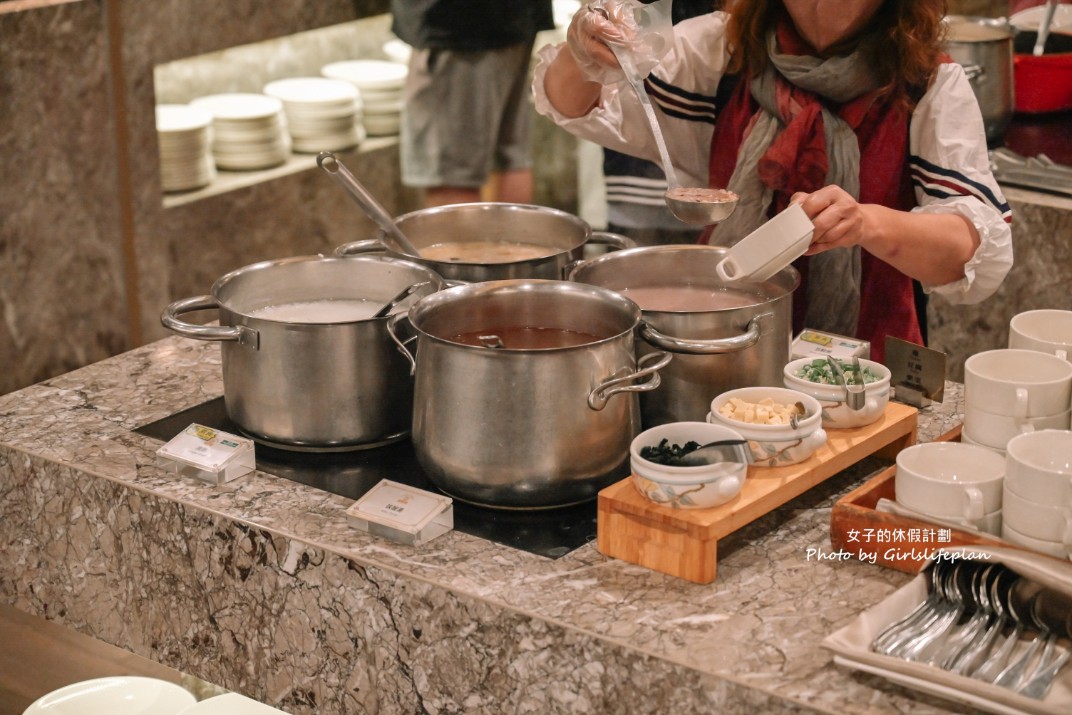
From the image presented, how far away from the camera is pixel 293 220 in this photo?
4.07 meters

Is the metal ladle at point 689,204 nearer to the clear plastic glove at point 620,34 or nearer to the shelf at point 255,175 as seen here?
the clear plastic glove at point 620,34

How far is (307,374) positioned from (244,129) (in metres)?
2.50

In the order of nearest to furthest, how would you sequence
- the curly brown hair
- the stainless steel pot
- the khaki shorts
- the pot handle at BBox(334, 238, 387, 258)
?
the pot handle at BBox(334, 238, 387, 258) → the curly brown hair → the stainless steel pot → the khaki shorts

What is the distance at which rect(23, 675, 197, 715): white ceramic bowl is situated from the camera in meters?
1.65

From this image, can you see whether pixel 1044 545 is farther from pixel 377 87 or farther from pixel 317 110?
pixel 377 87

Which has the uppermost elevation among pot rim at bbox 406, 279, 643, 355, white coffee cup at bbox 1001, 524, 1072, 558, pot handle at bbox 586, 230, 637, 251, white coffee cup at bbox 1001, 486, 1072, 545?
pot handle at bbox 586, 230, 637, 251

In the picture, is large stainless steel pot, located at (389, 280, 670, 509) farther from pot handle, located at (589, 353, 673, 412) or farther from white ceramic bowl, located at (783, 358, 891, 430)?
white ceramic bowl, located at (783, 358, 891, 430)

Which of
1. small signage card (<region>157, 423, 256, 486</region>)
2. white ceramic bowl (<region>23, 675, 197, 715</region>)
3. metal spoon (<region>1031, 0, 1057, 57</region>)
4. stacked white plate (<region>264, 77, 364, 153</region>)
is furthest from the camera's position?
stacked white plate (<region>264, 77, 364, 153</region>)

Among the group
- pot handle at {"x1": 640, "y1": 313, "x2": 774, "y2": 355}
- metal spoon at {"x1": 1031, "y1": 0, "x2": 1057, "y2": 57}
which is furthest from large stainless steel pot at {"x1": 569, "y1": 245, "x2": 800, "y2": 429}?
metal spoon at {"x1": 1031, "y1": 0, "x2": 1057, "y2": 57}

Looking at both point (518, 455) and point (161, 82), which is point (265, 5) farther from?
point (518, 455)

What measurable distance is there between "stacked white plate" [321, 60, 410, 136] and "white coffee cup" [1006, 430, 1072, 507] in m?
3.20

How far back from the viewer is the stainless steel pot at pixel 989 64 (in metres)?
2.98

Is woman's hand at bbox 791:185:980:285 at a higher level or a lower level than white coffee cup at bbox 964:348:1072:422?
higher

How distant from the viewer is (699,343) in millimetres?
1440
